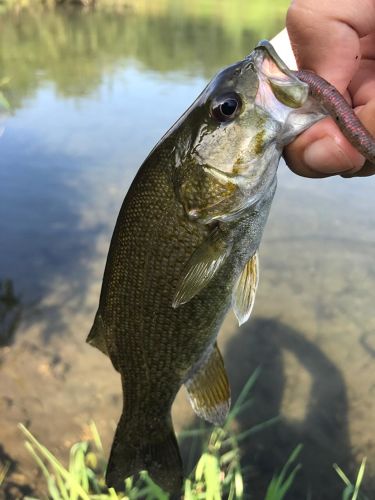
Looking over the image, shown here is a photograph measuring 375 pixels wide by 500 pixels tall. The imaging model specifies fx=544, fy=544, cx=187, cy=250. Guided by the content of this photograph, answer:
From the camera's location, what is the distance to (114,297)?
1.85 m

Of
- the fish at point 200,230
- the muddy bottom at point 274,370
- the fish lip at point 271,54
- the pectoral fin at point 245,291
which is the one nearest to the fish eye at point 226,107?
the fish at point 200,230

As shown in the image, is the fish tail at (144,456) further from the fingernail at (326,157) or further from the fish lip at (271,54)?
the fish lip at (271,54)

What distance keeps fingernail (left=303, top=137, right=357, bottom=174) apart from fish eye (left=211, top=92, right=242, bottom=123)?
9.6 inches

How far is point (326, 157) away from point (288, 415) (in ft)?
10.9

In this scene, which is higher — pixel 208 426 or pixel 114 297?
pixel 114 297

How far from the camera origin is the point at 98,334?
196cm

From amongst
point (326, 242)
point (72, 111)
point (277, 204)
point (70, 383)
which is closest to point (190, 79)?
point (72, 111)

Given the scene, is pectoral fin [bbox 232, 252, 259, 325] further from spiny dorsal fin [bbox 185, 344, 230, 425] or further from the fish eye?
the fish eye

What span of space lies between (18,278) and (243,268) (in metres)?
4.41

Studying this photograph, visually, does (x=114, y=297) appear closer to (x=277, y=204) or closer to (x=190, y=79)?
(x=277, y=204)

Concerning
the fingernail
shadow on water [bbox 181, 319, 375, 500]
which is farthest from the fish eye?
shadow on water [bbox 181, 319, 375, 500]

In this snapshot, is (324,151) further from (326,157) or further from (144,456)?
(144,456)

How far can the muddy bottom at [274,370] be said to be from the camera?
13.2 feet

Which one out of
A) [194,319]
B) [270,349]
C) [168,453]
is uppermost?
[194,319]
